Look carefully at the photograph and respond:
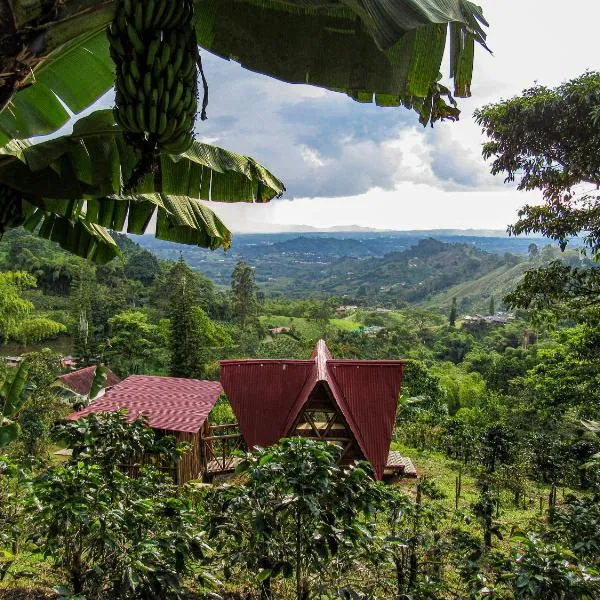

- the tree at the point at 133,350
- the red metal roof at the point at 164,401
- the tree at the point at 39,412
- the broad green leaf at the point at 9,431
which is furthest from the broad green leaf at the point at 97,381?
the tree at the point at 133,350

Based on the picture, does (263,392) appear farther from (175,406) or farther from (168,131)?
(168,131)

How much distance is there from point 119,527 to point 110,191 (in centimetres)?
171

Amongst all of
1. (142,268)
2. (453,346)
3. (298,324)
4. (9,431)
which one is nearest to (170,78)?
(9,431)

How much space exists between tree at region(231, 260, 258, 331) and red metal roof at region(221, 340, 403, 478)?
27784 mm

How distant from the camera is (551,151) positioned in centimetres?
717

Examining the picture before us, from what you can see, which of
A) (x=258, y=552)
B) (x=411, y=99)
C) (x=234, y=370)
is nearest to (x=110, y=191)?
(x=411, y=99)

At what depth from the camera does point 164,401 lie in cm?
935

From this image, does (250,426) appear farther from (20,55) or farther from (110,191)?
(20,55)

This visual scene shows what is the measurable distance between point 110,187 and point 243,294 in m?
33.7

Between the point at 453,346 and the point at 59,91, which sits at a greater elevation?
the point at 59,91

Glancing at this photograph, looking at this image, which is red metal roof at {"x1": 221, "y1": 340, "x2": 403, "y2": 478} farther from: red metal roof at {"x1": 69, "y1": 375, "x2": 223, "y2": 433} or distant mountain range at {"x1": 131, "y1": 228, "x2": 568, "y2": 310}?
distant mountain range at {"x1": 131, "y1": 228, "x2": 568, "y2": 310}

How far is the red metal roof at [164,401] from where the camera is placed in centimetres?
836

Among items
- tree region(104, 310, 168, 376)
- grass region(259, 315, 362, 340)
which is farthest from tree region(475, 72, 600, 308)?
grass region(259, 315, 362, 340)

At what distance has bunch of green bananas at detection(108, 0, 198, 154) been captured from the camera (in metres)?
1.32
